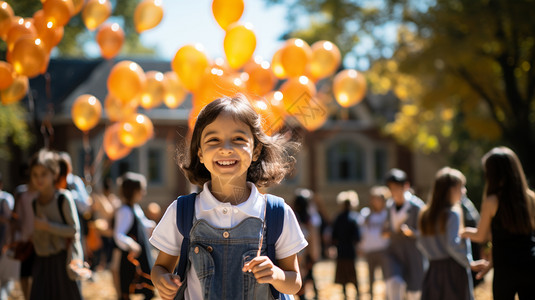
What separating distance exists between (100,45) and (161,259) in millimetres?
6012

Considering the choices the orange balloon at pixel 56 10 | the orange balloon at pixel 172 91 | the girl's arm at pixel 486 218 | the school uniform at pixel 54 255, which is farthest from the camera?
the orange balloon at pixel 172 91

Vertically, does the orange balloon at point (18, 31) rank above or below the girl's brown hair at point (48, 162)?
above

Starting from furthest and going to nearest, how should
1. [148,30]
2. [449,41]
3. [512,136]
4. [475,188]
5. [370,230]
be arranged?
[475,188], [512,136], [449,41], [370,230], [148,30]

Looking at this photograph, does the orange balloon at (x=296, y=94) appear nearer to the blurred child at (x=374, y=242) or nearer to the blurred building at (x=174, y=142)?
the blurred child at (x=374, y=242)

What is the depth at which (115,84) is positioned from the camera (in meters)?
7.79

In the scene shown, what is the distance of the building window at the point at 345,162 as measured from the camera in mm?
24953

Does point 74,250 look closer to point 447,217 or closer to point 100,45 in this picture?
point 447,217

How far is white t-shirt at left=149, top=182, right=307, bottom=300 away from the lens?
2.38 meters

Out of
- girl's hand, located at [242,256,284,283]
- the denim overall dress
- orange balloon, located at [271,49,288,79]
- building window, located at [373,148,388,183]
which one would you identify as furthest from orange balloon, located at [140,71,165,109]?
building window, located at [373,148,388,183]

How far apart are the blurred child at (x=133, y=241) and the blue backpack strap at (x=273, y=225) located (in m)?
4.58

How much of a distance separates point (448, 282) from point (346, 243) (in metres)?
3.67

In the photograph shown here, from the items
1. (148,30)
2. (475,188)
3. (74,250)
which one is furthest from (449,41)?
(74,250)

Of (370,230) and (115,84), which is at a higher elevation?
(115,84)

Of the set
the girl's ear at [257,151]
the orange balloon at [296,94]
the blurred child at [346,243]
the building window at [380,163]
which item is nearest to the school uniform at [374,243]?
the blurred child at [346,243]
